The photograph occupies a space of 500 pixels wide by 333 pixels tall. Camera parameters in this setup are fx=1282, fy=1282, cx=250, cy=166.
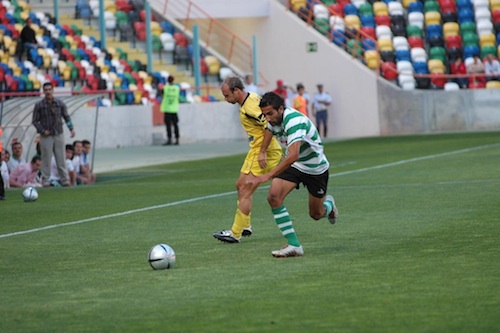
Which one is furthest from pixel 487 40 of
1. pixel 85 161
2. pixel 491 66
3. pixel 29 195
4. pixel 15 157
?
pixel 29 195

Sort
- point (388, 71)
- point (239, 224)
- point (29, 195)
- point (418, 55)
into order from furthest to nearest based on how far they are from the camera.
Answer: point (418, 55), point (388, 71), point (29, 195), point (239, 224)

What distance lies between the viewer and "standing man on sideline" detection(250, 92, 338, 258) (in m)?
12.3

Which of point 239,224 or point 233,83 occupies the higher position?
point 233,83

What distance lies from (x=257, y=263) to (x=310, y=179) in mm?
1210

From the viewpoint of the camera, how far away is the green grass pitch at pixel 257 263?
9141 millimetres

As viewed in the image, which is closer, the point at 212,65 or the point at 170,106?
the point at 170,106

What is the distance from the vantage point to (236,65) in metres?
48.3

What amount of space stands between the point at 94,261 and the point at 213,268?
1.55 meters

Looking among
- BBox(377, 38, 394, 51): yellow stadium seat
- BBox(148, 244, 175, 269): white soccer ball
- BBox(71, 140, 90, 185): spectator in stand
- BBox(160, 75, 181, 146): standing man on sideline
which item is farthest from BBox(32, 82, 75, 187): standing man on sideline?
BBox(377, 38, 394, 51): yellow stadium seat

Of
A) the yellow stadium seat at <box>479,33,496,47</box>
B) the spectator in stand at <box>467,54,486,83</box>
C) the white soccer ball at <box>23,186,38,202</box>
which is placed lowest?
the white soccer ball at <box>23,186,38,202</box>

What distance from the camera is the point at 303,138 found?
40.8 ft

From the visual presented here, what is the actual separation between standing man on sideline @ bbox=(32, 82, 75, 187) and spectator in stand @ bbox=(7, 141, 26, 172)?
2.15 ft

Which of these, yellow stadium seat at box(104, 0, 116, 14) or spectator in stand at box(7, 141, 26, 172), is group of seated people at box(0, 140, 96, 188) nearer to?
spectator in stand at box(7, 141, 26, 172)

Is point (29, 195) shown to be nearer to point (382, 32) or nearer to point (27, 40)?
point (27, 40)
